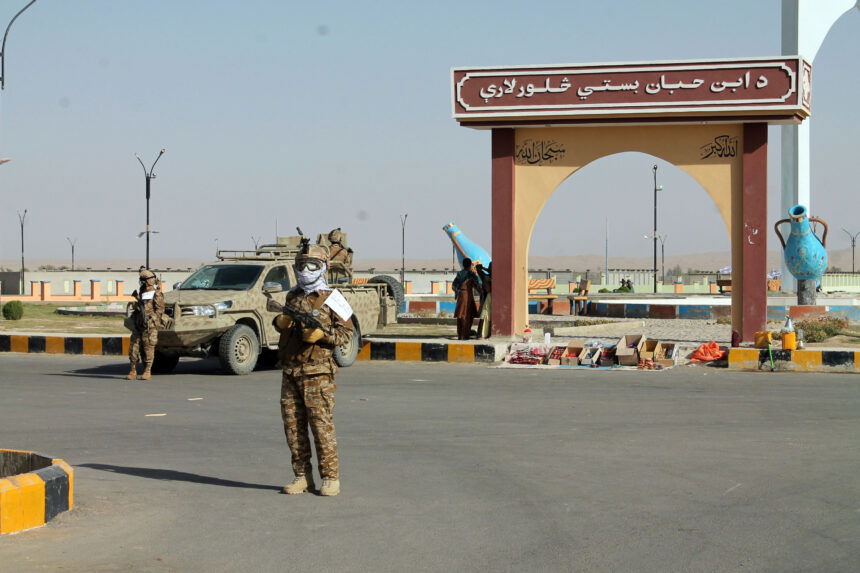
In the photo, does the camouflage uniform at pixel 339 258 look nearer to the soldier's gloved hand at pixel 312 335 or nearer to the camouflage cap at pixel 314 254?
the camouflage cap at pixel 314 254

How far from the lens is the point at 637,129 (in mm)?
21422

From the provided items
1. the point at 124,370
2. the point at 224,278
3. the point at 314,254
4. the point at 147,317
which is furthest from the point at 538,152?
the point at 314,254

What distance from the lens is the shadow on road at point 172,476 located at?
8.09 m

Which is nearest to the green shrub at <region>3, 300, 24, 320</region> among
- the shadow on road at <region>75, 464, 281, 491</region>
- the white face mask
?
the shadow on road at <region>75, 464, 281, 491</region>

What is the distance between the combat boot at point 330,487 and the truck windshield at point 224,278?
10050 mm

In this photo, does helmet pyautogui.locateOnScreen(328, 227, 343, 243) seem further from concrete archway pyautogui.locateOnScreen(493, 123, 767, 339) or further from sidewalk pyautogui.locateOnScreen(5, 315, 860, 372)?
concrete archway pyautogui.locateOnScreen(493, 123, 767, 339)

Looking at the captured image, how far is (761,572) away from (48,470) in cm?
422

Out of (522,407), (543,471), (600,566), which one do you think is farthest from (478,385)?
(600,566)

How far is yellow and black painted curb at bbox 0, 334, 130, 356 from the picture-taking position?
2098cm

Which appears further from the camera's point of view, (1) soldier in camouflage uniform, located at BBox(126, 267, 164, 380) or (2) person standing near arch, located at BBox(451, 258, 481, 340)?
(2) person standing near arch, located at BBox(451, 258, 481, 340)

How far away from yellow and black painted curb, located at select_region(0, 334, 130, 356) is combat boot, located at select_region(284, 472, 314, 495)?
1373cm

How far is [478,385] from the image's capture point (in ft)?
50.4

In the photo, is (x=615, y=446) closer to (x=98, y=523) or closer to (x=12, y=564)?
(x=98, y=523)

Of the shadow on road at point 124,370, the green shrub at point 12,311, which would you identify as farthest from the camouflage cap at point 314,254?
the green shrub at point 12,311
